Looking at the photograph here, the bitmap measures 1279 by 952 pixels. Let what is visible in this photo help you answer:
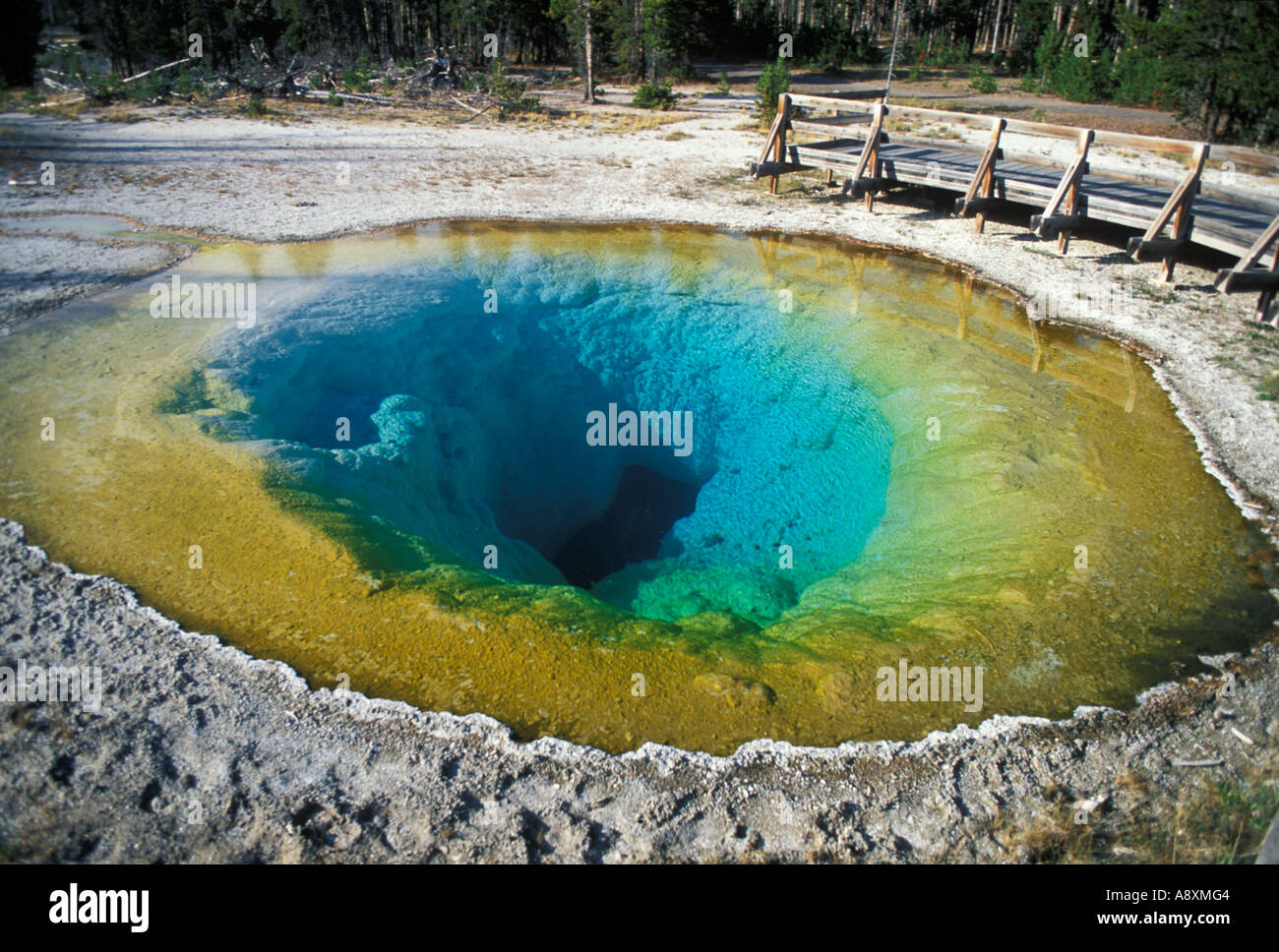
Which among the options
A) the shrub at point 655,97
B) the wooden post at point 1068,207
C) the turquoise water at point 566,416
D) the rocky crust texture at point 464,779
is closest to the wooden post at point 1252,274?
the wooden post at point 1068,207

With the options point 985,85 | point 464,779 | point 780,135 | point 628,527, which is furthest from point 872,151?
point 985,85

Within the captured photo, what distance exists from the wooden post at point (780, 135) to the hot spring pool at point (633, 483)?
3.11m

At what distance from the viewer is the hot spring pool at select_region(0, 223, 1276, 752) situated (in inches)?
170

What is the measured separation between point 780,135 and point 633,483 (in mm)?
7776

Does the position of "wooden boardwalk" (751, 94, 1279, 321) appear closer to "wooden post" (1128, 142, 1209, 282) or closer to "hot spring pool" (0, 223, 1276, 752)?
"wooden post" (1128, 142, 1209, 282)

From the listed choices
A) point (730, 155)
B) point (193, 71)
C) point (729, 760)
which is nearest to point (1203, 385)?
point (729, 760)

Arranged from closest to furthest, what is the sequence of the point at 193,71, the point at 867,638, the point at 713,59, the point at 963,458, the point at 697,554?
1. the point at 867,638
2. the point at 963,458
3. the point at 697,554
4. the point at 193,71
5. the point at 713,59

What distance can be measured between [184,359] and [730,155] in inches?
498

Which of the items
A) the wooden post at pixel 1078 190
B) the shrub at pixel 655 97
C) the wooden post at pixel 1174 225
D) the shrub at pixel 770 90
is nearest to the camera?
the wooden post at pixel 1174 225

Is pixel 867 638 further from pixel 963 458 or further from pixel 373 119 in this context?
pixel 373 119

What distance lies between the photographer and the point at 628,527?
866 cm

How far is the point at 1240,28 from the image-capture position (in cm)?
1513

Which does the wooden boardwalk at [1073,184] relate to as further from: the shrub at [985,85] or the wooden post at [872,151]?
the shrub at [985,85]

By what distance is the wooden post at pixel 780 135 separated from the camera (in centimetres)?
Result: 1302
